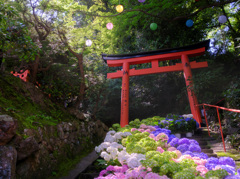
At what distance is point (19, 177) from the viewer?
3002mm

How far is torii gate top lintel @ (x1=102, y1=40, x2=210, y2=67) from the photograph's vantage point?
743cm

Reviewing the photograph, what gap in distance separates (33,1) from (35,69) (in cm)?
221

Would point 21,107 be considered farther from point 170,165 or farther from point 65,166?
point 170,165

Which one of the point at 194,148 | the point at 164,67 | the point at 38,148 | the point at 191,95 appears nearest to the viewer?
the point at 194,148

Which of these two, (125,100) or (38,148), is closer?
(38,148)

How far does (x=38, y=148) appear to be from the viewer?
11.7ft

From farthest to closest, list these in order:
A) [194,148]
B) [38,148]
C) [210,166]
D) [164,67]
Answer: [164,67]
[38,148]
[194,148]
[210,166]

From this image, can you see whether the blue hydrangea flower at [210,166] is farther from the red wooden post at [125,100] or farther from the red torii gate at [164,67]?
the red wooden post at [125,100]

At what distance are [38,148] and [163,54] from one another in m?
6.06

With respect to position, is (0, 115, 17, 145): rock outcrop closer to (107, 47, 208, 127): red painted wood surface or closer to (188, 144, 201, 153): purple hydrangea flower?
(188, 144, 201, 153): purple hydrangea flower

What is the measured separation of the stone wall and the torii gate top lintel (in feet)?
11.6

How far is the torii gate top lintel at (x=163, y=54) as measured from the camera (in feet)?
24.4

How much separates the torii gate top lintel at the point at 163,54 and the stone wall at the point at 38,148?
11.6 feet

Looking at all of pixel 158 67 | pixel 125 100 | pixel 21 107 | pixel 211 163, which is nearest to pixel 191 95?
pixel 158 67
